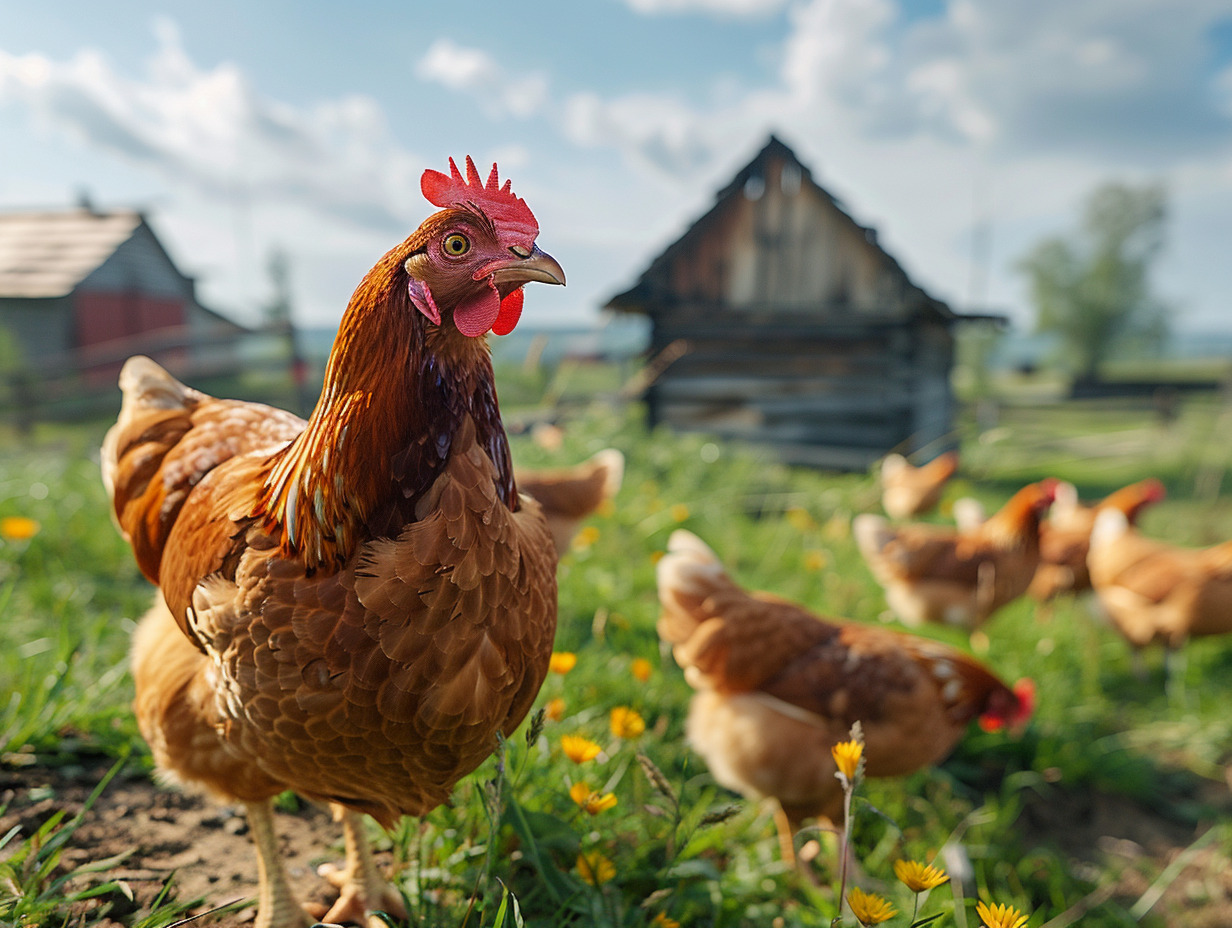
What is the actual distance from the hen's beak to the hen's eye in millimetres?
50

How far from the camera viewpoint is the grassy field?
164 cm

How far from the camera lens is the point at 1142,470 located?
39.3 ft

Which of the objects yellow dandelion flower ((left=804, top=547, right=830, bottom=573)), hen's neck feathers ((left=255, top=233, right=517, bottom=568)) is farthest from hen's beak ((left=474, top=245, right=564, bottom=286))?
yellow dandelion flower ((left=804, top=547, right=830, bottom=573))

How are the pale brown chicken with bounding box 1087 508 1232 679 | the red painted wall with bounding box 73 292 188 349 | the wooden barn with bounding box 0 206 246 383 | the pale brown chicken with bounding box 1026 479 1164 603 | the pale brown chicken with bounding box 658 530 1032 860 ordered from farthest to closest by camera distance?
the red painted wall with bounding box 73 292 188 349 < the wooden barn with bounding box 0 206 246 383 < the pale brown chicken with bounding box 1026 479 1164 603 < the pale brown chicken with bounding box 1087 508 1232 679 < the pale brown chicken with bounding box 658 530 1032 860

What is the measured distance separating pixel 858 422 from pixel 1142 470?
7.01 m

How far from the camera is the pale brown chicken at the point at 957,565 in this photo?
456 centimetres

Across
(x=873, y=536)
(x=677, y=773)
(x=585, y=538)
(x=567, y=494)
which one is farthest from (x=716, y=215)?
(x=677, y=773)

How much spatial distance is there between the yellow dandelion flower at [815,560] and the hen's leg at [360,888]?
314 cm

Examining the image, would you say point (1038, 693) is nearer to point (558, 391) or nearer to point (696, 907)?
point (696, 907)

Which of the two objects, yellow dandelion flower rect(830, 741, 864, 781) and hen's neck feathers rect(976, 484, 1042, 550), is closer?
yellow dandelion flower rect(830, 741, 864, 781)

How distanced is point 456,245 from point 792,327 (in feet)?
27.7

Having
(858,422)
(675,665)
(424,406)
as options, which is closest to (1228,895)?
(675,665)

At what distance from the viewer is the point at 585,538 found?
3975 mm

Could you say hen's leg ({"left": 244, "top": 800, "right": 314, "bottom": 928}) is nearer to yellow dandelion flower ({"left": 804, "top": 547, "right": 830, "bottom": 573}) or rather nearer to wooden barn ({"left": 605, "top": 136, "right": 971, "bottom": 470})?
yellow dandelion flower ({"left": 804, "top": 547, "right": 830, "bottom": 573})
